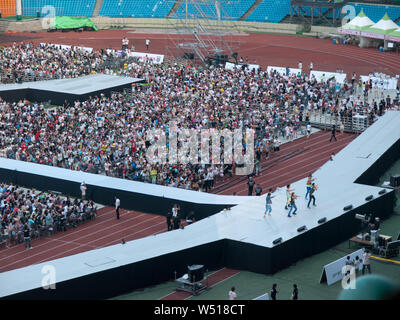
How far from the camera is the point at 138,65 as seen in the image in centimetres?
5769

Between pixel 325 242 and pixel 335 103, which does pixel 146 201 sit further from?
pixel 335 103

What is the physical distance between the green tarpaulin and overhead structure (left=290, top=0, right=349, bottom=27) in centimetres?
2245

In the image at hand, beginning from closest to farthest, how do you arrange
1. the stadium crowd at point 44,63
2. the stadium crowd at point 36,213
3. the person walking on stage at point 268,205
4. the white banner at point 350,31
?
the person walking on stage at point 268,205, the stadium crowd at point 36,213, the stadium crowd at point 44,63, the white banner at point 350,31

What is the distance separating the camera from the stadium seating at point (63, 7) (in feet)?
276

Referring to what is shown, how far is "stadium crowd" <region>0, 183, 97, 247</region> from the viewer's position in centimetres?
2791

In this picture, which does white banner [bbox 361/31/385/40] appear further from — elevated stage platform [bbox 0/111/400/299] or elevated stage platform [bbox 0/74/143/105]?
elevated stage platform [bbox 0/111/400/299]

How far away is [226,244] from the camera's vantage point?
24609 mm

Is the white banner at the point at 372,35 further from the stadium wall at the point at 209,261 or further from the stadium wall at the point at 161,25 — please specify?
the stadium wall at the point at 209,261

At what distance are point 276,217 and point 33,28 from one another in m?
59.2

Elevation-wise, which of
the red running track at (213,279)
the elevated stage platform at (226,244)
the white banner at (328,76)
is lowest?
the red running track at (213,279)

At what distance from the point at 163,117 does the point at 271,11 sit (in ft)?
139

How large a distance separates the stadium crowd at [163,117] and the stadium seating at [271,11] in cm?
2706

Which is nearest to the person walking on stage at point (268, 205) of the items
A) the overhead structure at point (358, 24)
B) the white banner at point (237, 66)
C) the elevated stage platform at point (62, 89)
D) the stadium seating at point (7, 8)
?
the elevated stage platform at point (62, 89)

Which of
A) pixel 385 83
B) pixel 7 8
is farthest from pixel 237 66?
pixel 7 8
